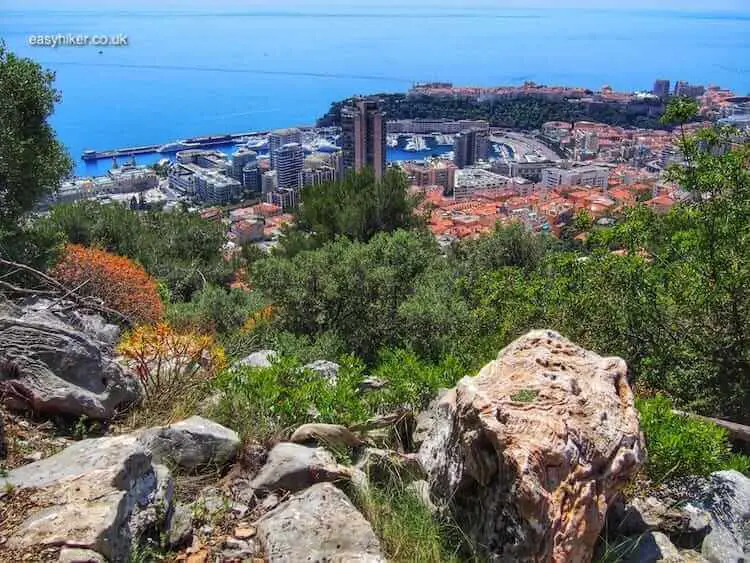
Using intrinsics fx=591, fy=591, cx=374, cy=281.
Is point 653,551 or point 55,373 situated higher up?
point 55,373

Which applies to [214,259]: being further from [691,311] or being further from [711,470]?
[711,470]

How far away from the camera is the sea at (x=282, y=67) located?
72.8 m

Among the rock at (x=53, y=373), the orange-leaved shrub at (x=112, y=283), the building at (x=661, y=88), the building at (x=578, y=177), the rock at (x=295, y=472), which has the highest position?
the building at (x=661, y=88)

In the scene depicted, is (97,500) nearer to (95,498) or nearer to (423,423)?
(95,498)

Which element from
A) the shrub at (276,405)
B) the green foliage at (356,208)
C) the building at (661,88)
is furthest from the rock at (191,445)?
the building at (661,88)

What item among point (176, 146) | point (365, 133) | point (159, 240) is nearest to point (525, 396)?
point (159, 240)

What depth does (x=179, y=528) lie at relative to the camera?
2205 mm

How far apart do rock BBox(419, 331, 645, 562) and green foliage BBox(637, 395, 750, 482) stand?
0.46m

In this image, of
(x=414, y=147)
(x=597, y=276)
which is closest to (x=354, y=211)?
(x=597, y=276)

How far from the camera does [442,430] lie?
8.28 ft

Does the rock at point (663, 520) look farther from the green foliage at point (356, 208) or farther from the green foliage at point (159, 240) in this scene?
the green foliage at point (356, 208)

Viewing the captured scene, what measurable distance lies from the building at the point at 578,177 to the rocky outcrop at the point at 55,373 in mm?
54648

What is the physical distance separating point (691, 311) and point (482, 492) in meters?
2.88

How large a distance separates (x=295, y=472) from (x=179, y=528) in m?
0.53
